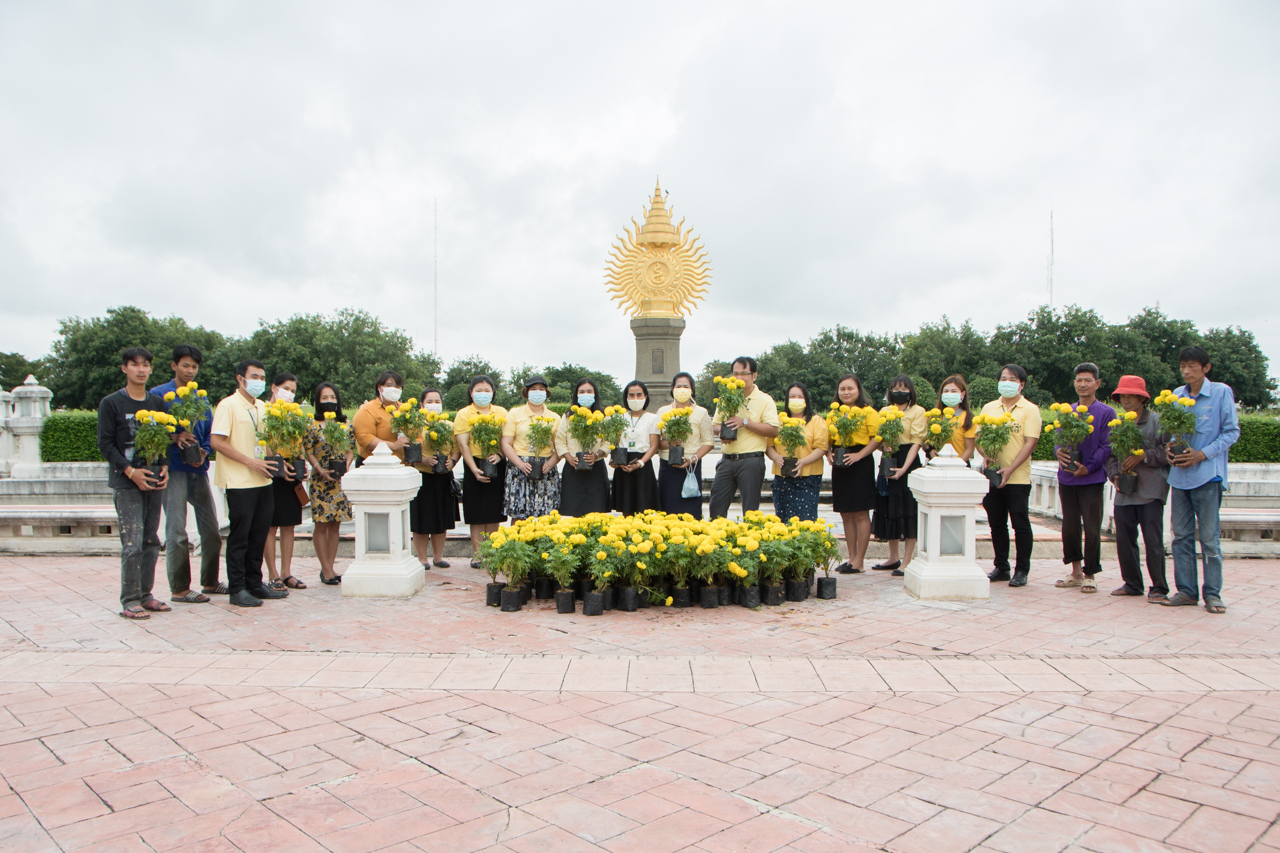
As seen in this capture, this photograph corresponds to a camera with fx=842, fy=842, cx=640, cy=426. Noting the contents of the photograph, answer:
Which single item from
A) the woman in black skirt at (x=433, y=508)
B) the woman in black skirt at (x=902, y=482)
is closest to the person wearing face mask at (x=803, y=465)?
the woman in black skirt at (x=902, y=482)

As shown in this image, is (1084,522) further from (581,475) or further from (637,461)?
(581,475)

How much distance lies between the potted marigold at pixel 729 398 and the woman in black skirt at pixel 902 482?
51.4 inches

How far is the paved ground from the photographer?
116 inches

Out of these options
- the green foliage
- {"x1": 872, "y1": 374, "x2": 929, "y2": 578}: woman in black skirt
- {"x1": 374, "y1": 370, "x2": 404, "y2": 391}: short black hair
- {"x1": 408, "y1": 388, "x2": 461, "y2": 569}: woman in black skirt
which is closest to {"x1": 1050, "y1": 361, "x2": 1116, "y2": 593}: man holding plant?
{"x1": 872, "y1": 374, "x2": 929, "y2": 578}: woman in black skirt

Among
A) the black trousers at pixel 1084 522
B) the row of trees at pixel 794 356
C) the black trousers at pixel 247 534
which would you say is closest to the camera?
the black trousers at pixel 247 534

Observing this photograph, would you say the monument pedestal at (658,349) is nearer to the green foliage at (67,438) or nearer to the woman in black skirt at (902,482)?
the woman in black skirt at (902,482)

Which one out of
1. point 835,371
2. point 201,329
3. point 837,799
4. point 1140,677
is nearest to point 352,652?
point 837,799

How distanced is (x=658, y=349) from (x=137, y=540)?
50.1 feet

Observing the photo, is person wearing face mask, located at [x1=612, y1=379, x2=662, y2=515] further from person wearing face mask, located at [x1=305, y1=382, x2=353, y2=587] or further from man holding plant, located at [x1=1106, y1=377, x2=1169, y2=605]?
man holding plant, located at [x1=1106, y1=377, x2=1169, y2=605]

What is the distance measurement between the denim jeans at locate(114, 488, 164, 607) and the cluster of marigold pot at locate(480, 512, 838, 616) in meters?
2.41

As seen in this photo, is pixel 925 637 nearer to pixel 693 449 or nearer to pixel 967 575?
pixel 967 575

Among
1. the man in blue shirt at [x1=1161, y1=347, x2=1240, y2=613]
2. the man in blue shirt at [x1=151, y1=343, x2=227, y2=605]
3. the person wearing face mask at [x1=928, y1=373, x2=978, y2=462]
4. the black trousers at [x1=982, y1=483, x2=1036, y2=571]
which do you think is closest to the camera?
the man in blue shirt at [x1=1161, y1=347, x2=1240, y2=613]

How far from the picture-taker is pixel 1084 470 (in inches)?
265

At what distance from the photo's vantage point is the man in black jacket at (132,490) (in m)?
5.96
